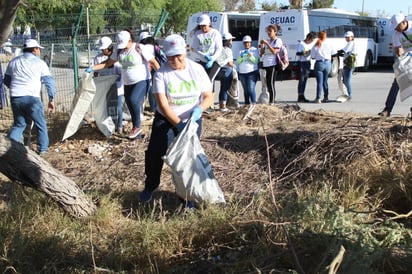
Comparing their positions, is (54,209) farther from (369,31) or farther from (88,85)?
(369,31)

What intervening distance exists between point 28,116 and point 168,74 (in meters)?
3.09

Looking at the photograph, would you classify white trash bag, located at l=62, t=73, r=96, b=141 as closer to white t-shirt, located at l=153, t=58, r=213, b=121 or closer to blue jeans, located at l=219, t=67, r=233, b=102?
white t-shirt, located at l=153, t=58, r=213, b=121

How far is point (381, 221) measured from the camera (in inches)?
139

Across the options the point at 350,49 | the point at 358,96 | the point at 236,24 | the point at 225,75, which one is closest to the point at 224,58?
the point at 225,75

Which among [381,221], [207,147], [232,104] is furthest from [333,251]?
[232,104]

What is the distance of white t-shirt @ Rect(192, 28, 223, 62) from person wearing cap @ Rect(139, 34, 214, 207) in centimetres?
361

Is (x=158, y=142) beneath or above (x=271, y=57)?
beneath

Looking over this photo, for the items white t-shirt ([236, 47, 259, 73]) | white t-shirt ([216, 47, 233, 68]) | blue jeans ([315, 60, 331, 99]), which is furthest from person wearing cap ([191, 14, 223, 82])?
blue jeans ([315, 60, 331, 99])

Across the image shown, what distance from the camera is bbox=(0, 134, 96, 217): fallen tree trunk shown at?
385 centimetres

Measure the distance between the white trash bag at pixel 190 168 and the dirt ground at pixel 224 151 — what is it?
16.3 inches

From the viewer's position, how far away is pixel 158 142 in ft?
15.0

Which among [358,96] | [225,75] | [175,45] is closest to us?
[175,45]

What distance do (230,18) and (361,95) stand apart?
29.1 ft

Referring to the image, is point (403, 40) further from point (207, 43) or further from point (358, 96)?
point (358, 96)
